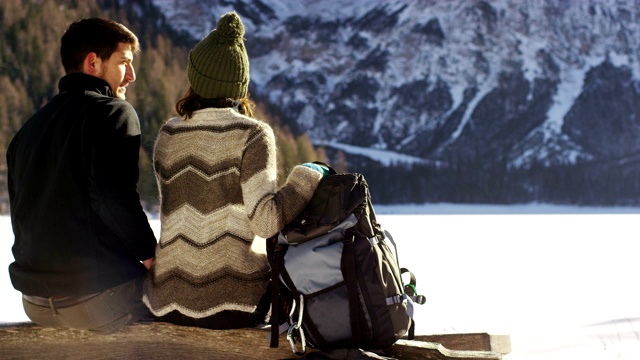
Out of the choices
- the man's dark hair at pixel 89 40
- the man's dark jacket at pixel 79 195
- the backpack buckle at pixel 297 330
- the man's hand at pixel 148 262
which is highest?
the man's dark hair at pixel 89 40

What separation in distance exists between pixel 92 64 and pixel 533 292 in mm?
5309

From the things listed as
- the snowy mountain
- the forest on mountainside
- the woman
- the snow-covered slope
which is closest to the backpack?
the woman

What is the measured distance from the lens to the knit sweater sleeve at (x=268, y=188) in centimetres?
256

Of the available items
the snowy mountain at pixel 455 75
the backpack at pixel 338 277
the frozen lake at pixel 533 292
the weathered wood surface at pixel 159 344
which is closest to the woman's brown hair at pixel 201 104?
the backpack at pixel 338 277

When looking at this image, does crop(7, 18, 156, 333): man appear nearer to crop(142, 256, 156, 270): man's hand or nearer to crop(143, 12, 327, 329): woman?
crop(142, 256, 156, 270): man's hand

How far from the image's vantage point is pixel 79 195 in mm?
2607

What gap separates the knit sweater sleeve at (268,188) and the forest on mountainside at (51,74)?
38868 millimetres

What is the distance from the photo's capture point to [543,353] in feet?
15.0

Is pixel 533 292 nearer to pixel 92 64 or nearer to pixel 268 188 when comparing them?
pixel 268 188

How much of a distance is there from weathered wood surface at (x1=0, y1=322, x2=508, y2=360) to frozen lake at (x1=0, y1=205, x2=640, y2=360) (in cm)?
112

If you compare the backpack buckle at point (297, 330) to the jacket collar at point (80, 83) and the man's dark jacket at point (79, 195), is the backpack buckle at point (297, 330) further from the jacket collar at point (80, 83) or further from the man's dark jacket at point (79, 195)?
the jacket collar at point (80, 83)

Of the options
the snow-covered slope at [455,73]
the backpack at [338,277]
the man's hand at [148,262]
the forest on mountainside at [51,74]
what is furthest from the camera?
the snow-covered slope at [455,73]

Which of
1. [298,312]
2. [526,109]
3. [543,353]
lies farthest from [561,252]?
[526,109]

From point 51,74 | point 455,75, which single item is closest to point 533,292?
point 51,74
